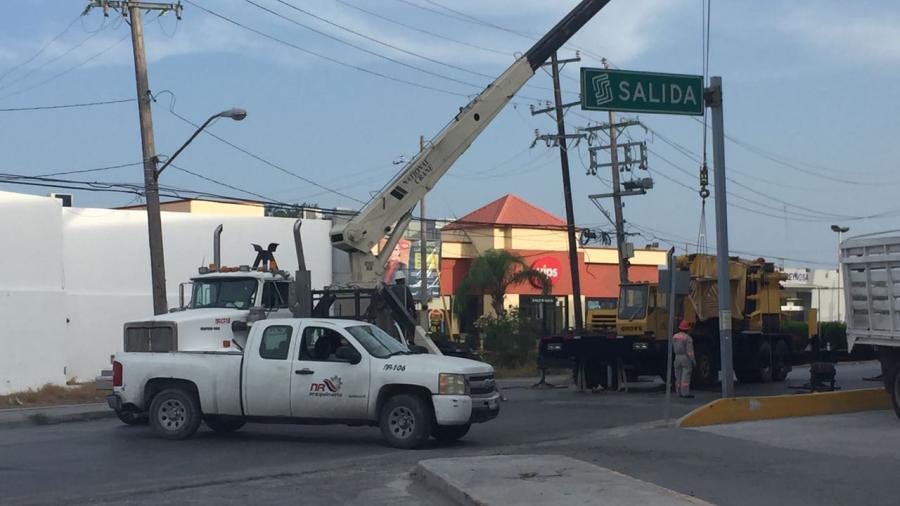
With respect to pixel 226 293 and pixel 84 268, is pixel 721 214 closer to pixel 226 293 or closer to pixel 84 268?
pixel 226 293

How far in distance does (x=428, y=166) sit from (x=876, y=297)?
980cm

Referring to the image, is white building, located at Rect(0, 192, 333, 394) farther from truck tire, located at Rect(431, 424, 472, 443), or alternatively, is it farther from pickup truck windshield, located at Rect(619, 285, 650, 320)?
truck tire, located at Rect(431, 424, 472, 443)

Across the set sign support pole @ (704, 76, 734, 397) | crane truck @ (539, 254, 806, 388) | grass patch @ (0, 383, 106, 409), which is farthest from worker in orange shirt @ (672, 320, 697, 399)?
grass patch @ (0, 383, 106, 409)

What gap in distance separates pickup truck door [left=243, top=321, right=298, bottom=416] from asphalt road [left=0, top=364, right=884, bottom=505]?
602mm

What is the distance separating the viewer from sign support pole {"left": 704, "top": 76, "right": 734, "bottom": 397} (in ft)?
62.4

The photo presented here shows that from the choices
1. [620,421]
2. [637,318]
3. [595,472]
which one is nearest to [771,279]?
[637,318]

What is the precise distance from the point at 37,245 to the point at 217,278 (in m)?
11.9

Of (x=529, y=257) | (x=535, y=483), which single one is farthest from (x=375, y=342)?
(x=529, y=257)

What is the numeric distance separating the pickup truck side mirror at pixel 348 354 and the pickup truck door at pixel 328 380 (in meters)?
0.04

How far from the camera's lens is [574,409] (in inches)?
872

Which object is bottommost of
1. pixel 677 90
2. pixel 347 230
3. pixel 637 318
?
pixel 637 318

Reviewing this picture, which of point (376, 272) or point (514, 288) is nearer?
point (376, 272)

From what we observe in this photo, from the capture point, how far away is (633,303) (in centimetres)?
2769

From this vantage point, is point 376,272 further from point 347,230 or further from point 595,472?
point 595,472
